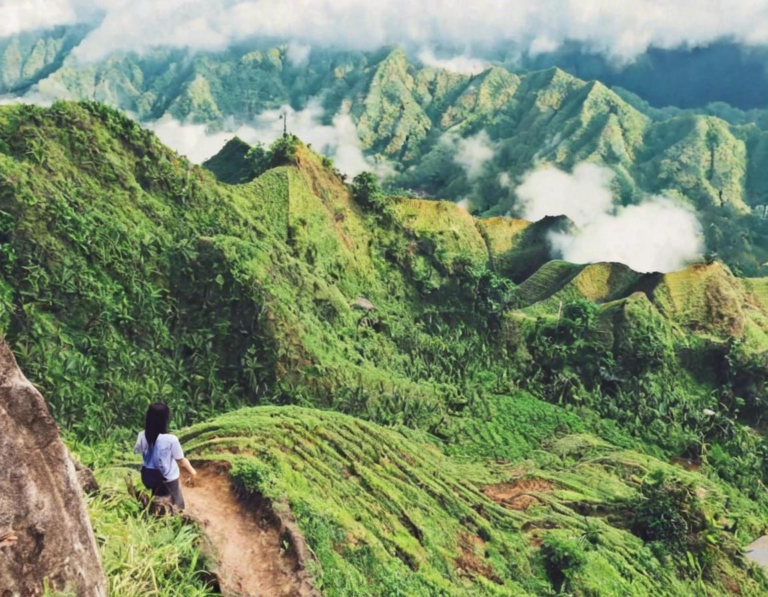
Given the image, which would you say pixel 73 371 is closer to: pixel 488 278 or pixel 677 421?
pixel 488 278

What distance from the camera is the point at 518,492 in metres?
30.7

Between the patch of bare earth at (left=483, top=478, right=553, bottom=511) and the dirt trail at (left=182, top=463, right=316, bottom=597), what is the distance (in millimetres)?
17693

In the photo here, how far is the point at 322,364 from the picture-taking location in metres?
35.8

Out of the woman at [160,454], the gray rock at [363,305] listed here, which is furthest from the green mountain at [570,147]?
the woman at [160,454]

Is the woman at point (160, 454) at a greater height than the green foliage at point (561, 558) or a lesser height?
greater

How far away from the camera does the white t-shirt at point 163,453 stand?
9.19m

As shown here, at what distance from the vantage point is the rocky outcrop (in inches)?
241

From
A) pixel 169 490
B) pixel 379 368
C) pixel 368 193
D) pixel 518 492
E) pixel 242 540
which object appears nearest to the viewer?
pixel 169 490

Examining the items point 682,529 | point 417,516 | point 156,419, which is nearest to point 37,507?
point 156,419

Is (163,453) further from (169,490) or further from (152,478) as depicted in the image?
(169,490)

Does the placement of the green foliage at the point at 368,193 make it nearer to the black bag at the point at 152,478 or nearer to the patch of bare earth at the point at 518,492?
the patch of bare earth at the point at 518,492

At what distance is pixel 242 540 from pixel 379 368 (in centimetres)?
2985

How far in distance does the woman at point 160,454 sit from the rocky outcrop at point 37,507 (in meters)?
2.25

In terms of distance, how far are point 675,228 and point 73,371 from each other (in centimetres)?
9102
